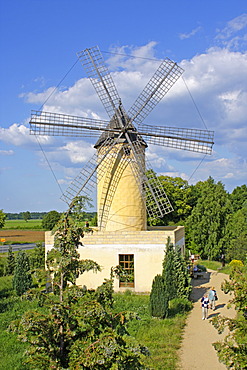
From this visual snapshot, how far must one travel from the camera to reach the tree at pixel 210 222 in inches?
1192

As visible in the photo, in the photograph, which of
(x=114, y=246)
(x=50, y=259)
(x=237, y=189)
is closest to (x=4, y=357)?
(x=50, y=259)

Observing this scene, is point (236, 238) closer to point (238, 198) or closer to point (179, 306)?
point (179, 306)

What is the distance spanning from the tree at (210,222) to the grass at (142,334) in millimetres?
15105

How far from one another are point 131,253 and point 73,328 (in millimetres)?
11898

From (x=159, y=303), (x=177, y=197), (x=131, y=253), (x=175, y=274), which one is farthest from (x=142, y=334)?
(x=177, y=197)

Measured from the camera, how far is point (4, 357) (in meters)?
10.0

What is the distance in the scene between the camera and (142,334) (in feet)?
39.1

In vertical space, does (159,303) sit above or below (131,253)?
below

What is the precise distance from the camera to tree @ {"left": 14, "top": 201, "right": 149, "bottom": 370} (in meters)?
4.84

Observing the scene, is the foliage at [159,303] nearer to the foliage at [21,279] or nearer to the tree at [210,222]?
the foliage at [21,279]

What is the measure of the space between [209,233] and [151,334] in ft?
66.2

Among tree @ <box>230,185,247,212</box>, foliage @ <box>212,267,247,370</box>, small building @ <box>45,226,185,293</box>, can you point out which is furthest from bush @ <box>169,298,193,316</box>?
tree @ <box>230,185,247,212</box>

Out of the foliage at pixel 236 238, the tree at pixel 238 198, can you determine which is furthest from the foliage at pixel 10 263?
the tree at pixel 238 198

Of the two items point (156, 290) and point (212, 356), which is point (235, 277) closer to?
point (212, 356)
